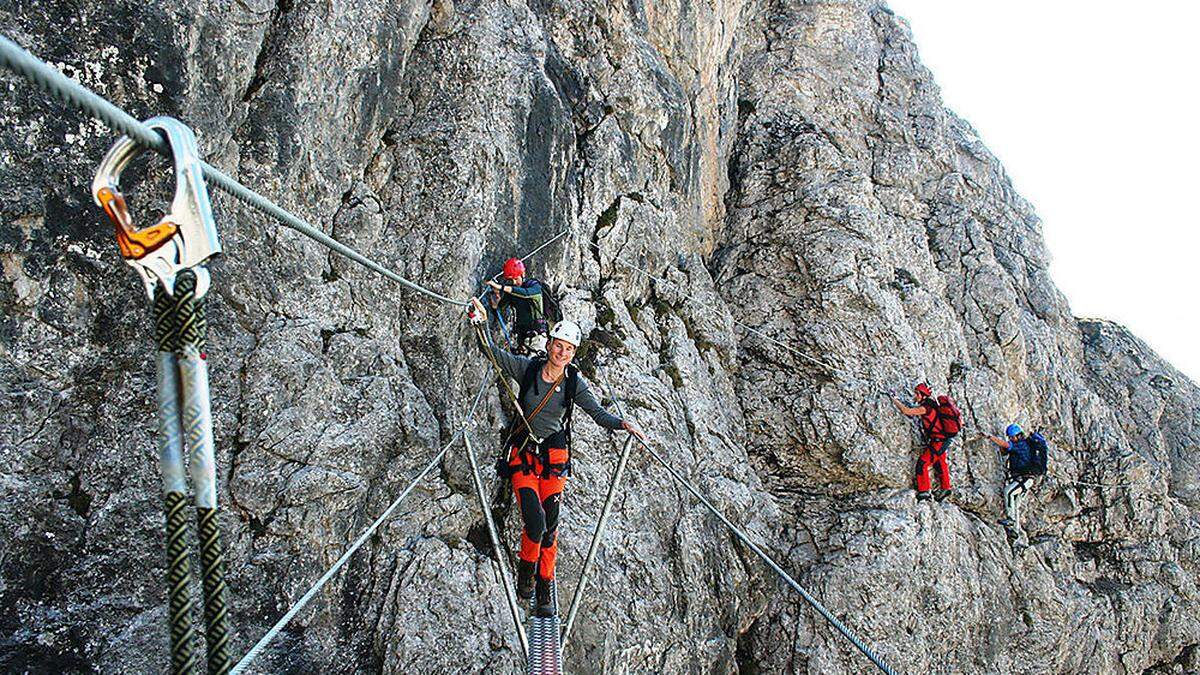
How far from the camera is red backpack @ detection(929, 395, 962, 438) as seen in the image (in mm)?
15731

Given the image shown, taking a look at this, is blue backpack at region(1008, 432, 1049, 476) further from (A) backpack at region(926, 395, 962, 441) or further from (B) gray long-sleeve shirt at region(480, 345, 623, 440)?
(B) gray long-sleeve shirt at region(480, 345, 623, 440)

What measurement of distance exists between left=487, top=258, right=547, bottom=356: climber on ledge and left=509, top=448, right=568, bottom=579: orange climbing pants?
262 cm

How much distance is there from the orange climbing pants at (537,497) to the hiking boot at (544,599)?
0.55 ft

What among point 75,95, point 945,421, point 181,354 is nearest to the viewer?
point 75,95

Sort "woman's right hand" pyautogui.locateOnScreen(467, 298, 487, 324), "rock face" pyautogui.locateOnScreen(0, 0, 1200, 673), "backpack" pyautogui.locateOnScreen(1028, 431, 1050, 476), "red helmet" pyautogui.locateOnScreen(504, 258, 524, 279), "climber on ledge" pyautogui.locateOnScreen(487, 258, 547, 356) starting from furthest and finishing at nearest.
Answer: "backpack" pyautogui.locateOnScreen(1028, 431, 1050, 476) → "climber on ledge" pyautogui.locateOnScreen(487, 258, 547, 356) → "red helmet" pyautogui.locateOnScreen(504, 258, 524, 279) → "woman's right hand" pyautogui.locateOnScreen(467, 298, 487, 324) → "rock face" pyautogui.locateOnScreen(0, 0, 1200, 673)

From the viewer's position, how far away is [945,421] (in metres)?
15.8

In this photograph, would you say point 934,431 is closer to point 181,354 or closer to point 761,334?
point 761,334

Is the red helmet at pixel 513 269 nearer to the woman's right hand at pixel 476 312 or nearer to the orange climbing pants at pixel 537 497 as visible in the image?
the woman's right hand at pixel 476 312

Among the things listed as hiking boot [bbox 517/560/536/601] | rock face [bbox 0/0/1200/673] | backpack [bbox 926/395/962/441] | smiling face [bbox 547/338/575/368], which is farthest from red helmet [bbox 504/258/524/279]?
backpack [bbox 926/395/962/441]

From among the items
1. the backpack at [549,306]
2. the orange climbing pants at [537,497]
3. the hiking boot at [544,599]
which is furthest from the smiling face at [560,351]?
the backpack at [549,306]

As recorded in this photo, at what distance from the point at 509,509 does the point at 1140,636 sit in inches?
654

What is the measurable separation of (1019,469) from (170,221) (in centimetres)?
1837

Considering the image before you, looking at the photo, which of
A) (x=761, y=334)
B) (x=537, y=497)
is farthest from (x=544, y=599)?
(x=761, y=334)

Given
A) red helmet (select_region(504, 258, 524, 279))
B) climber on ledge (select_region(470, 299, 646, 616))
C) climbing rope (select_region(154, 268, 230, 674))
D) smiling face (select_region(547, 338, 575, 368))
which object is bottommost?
climbing rope (select_region(154, 268, 230, 674))
